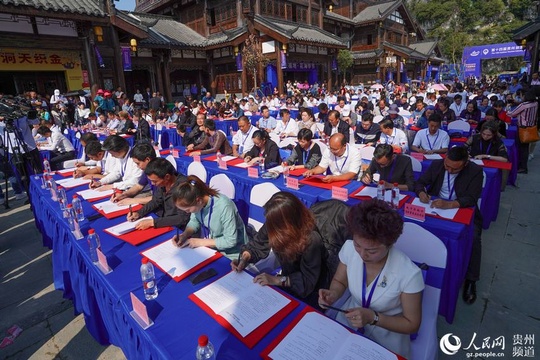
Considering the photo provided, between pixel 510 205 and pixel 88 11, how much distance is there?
12.5 m

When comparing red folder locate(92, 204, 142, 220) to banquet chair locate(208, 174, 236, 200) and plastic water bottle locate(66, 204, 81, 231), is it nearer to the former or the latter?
plastic water bottle locate(66, 204, 81, 231)

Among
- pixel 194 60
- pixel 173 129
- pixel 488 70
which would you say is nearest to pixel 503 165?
pixel 173 129

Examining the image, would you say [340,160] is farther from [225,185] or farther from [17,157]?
[17,157]

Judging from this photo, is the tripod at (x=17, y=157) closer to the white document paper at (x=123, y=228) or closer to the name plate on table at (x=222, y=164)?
the name plate on table at (x=222, y=164)

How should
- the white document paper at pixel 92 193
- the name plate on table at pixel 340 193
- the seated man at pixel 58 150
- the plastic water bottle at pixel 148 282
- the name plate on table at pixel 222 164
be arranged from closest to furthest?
the plastic water bottle at pixel 148 282 → the name plate on table at pixel 340 193 → the white document paper at pixel 92 193 → the name plate on table at pixel 222 164 → the seated man at pixel 58 150

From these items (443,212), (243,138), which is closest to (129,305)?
(443,212)

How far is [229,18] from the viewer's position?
56.2 feet

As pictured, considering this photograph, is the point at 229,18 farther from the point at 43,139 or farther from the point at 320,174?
the point at 320,174

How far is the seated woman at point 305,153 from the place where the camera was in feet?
13.9

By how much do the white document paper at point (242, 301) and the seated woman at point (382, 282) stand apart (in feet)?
1.03

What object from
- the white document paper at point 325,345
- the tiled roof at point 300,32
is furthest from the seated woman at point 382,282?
the tiled roof at point 300,32

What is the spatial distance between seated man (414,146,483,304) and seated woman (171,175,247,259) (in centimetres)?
184

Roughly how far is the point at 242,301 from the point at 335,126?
18.0 feet

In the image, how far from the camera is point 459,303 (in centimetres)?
271
